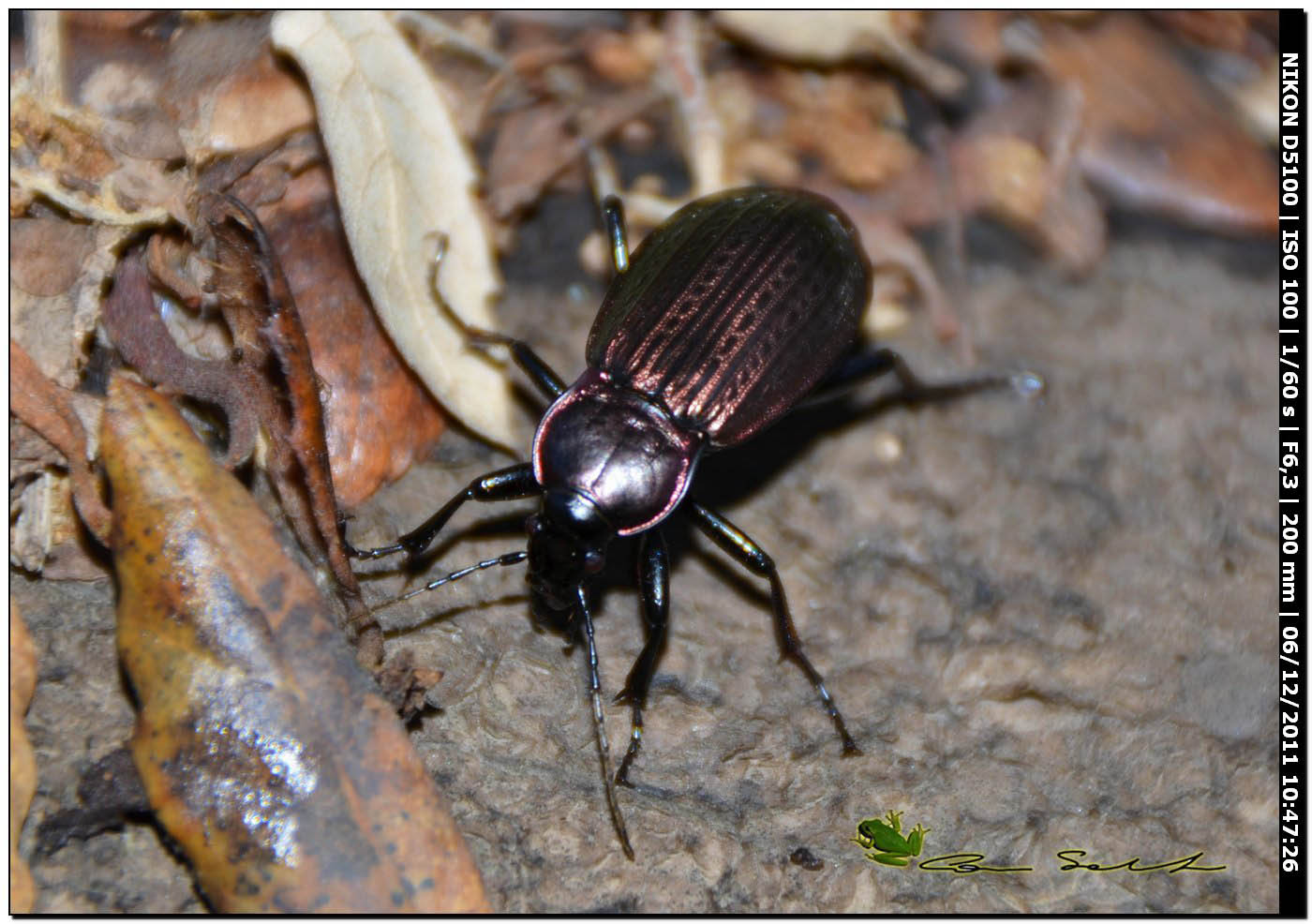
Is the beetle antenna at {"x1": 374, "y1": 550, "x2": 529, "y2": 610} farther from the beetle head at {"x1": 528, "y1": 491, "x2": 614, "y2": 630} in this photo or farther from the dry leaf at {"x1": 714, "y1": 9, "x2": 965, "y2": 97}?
the dry leaf at {"x1": 714, "y1": 9, "x2": 965, "y2": 97}

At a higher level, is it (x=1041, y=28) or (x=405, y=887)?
(x=1041, y=28)

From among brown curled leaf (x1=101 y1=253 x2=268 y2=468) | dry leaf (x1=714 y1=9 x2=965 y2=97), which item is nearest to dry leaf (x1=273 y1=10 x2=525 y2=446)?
brown curled leaf (x1=101 y1=253 x2=268 y2=468)

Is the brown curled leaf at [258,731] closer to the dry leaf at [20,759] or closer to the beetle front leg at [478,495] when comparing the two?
the dry leaf at [20,759]

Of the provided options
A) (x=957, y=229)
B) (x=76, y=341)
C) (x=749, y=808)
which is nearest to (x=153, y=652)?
(x=76, y=341)

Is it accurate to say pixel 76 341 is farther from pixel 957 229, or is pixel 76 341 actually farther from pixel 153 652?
pixel 957 229

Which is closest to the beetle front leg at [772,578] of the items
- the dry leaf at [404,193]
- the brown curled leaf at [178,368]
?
the dry leaf at [404,193]

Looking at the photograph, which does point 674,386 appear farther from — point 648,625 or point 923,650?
point 923,650

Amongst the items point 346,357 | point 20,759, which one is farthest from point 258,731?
point 346,357
